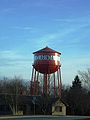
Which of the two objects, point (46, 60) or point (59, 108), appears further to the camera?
point (59, 108)

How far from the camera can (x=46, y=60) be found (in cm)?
7344

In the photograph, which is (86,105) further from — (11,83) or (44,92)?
(11,83)

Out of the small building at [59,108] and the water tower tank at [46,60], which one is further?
the small building at [59,108]

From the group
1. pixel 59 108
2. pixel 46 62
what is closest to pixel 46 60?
pixel 46 62

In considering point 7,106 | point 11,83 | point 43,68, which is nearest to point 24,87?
point 11,83

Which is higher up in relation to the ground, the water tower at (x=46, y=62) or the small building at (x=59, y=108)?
the water tower at (x=46, y=62)

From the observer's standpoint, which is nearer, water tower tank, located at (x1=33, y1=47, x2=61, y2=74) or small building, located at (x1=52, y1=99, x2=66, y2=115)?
water tower tank, located at (x1=33, y1=47, x2=61, y2=74)

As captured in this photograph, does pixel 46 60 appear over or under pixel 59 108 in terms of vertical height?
over

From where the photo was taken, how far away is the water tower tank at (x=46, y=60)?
73562mm

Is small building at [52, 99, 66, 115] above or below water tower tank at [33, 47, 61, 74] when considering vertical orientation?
below

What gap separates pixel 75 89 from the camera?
294 feet

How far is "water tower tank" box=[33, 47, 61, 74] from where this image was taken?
73562 millimetres

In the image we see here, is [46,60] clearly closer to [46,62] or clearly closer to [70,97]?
[46,62]

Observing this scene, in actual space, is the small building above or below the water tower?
below
